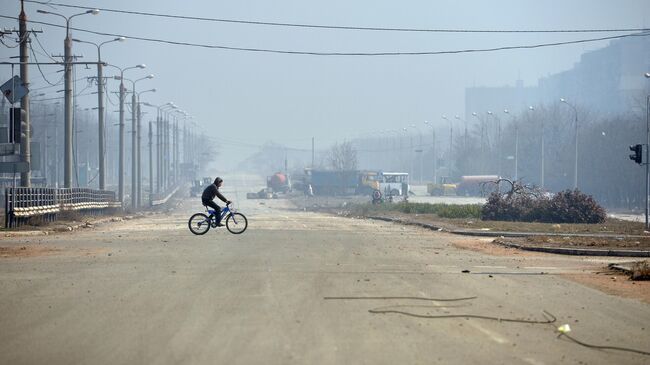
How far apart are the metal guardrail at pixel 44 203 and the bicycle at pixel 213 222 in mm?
6834

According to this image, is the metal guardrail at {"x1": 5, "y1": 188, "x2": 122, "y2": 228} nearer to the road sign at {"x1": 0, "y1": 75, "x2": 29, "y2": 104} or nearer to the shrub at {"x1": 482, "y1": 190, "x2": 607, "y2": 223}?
the road sign at {"x1": 0, "y1": 75, "x2": 29, "y2": 104}

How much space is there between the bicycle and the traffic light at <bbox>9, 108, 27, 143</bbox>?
1043cm

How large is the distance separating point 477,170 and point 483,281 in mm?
117016

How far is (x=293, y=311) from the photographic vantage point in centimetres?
1134

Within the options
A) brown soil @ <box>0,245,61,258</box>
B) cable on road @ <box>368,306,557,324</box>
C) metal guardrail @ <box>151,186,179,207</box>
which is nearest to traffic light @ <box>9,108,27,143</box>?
brown soil @ <box>0,245,61,258</box>

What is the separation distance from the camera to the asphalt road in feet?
29.4

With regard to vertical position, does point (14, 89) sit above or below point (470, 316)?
above

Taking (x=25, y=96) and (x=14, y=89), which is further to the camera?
(x=25, y=96)

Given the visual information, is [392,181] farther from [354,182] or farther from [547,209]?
[547,209]

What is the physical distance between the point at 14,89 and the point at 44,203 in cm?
482

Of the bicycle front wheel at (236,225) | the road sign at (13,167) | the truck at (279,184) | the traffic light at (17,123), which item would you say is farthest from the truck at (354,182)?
the bicycle front wheel at (236,225)

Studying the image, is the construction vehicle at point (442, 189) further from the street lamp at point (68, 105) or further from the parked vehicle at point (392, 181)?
the street lamp at point (68, 105)

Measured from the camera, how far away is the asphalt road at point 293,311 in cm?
895

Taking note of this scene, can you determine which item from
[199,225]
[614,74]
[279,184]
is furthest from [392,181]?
[199,225]
